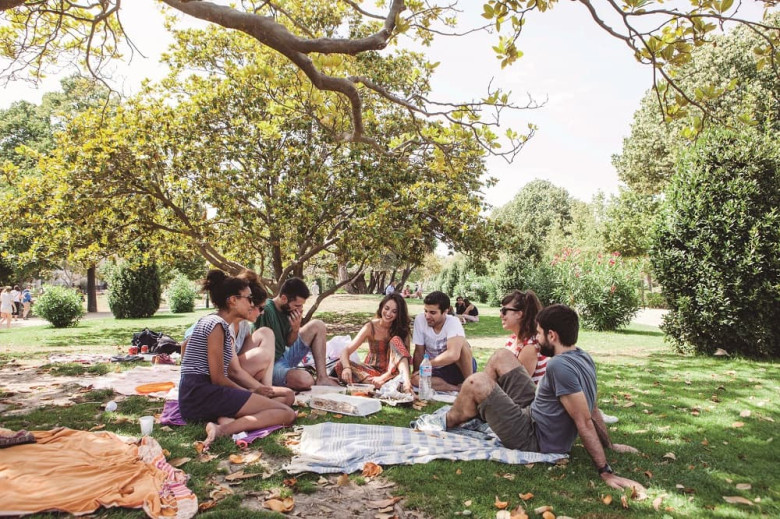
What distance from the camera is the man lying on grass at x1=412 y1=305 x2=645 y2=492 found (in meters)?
3.76

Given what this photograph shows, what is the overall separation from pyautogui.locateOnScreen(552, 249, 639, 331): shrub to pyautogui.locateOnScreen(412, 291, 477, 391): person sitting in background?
35.8ft

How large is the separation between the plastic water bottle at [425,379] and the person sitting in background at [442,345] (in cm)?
20

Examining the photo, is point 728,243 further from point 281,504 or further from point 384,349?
point 281,504

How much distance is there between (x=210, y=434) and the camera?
431 cm

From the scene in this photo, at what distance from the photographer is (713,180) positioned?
9945mm

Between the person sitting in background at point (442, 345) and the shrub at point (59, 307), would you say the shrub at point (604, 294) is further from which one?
the shrub at point (59, 307)

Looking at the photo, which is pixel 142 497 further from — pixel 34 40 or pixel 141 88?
pixel 141 88

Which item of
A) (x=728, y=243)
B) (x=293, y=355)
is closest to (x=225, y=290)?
(x=293, y=355)

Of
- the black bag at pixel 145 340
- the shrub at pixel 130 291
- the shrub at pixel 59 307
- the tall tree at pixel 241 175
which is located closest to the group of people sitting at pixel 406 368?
the black bag at pixel 145 340

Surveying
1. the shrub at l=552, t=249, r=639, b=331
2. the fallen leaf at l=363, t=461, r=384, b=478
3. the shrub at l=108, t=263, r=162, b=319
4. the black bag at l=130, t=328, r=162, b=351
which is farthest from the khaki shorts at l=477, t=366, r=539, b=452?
the shrub at l=108, t=263, r=162, b=319

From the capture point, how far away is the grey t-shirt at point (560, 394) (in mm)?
3823

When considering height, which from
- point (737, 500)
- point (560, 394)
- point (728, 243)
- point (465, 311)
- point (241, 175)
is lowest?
point (737, 500)

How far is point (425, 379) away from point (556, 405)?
2.47 metres

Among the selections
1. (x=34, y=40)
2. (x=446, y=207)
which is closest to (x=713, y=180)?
(x=446, y=207)
